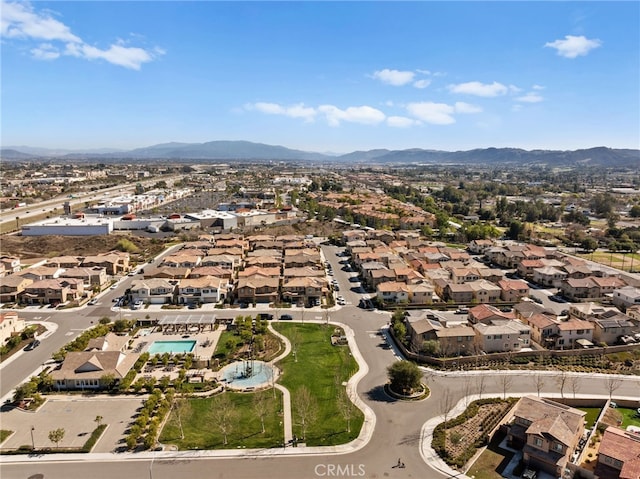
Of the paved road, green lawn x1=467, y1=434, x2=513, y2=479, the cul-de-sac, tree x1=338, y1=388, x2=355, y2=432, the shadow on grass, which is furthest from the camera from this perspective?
the shadow on grass

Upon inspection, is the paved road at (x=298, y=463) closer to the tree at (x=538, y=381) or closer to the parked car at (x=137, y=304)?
the tree at (x=538, y=381)

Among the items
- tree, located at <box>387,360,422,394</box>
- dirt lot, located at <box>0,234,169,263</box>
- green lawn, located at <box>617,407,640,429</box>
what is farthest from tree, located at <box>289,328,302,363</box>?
dirt lot, located at <box>0,234,169,263</box>

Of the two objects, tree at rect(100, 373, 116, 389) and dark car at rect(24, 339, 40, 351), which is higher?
tree at rect(100, 373, 116, 389)

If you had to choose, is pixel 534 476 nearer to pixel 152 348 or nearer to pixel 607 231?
pixel 152 348

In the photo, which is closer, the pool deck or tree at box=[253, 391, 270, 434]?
tree at box=[253, 391, 270, 434]

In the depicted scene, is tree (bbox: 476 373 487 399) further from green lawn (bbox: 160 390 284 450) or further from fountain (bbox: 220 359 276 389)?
fountain (bbox: 220 359 276 389)

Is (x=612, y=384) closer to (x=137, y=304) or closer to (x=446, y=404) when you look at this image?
(x=446, y=404)

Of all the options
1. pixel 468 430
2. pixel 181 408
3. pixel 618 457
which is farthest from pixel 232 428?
pixel 618 457
